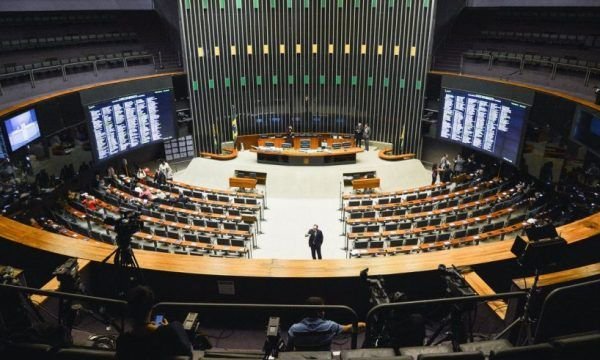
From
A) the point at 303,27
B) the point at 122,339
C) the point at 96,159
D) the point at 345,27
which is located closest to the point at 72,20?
the point at 96,159

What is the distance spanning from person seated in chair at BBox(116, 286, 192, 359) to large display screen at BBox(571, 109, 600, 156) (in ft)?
34.1

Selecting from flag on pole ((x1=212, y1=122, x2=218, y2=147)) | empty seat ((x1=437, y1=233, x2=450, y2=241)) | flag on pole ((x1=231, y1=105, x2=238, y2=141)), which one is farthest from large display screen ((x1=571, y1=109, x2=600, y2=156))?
flag on pole ((x1=212, y1=122, x2=218, y2=147))

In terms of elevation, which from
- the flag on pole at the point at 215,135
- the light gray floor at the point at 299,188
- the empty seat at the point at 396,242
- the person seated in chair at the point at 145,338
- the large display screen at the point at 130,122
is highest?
the person seated in chair at the point at 145,338

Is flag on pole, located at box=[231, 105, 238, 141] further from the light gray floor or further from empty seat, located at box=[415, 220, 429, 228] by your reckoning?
empty seat, located at box=[415, 220, 429, 228]

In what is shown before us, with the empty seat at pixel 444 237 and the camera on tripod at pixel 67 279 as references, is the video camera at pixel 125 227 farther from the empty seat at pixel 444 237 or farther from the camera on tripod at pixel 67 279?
the empty seat at pixel 444 237

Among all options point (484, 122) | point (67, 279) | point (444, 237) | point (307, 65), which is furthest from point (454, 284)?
point (307, 65)

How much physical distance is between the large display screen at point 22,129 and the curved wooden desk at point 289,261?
6.60 metres

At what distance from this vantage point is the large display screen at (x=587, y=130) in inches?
376

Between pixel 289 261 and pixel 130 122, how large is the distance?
465 inches

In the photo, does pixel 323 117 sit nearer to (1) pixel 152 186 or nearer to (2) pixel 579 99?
(1) pixel 152 186

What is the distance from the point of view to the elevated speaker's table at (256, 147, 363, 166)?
15.7 metres

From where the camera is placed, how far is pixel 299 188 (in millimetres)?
14180

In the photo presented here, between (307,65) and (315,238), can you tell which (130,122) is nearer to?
(307,65)

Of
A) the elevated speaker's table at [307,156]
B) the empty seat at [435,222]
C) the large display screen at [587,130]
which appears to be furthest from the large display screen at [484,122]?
the empty seat at [435,222]
